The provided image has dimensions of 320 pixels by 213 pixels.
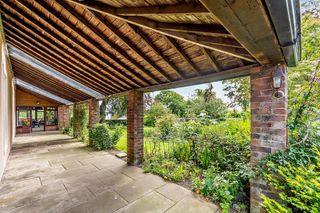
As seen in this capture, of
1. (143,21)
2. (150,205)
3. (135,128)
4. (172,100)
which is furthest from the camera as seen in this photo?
(172,100)

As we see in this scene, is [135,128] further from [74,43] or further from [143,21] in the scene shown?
[143,21]

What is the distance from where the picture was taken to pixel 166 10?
1.55 meters

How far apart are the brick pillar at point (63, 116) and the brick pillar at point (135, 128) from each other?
477 inches

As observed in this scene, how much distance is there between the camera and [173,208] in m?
2.53

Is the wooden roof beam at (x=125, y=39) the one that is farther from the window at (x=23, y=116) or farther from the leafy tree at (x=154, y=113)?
the window at (x=23, y=116)

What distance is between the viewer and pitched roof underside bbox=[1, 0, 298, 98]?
5.69ft

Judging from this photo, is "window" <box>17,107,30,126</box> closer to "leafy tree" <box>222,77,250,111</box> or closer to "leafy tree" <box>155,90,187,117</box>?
"leafy tree" <box>155,90,187,117</box>

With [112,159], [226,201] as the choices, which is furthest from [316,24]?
[112,159]

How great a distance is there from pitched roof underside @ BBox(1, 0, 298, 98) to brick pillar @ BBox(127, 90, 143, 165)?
0.59 metres

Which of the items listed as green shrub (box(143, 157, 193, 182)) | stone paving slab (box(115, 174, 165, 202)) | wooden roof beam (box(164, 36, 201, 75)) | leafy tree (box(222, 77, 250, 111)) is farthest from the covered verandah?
leafy tree (box(222, 77, 250, 111))

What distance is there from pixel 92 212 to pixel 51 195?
1.16 meters

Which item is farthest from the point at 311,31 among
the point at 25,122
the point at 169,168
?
the point at 25,122

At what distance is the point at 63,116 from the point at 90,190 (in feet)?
44.5

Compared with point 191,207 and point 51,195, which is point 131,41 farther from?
point 51,195
